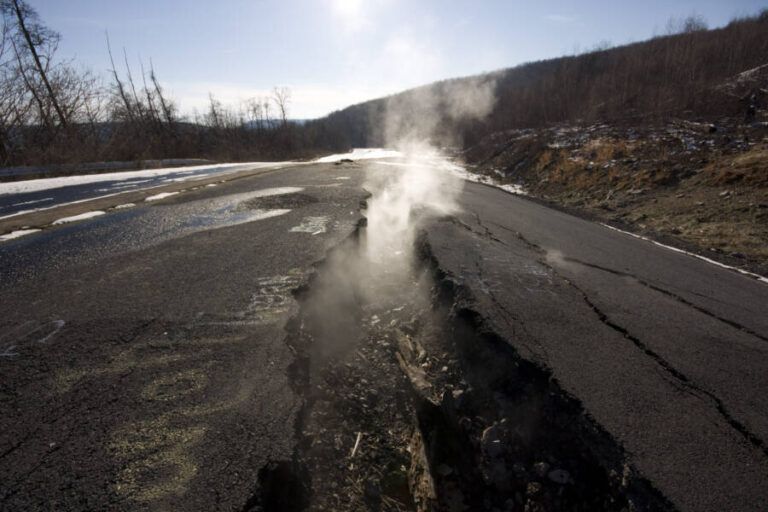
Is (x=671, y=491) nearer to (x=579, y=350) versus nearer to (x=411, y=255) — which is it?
(x=579, y=350)

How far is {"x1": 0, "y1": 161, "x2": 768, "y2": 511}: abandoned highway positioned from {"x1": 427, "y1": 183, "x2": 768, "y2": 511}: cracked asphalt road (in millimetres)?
15

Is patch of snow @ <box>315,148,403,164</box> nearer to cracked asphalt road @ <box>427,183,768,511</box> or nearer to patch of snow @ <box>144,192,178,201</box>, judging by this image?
patch of snow @ <box>144,192,178,201</box>

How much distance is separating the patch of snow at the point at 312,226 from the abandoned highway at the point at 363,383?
602 millimetres

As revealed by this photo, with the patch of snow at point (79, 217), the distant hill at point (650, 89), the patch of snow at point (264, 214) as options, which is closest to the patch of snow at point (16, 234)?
the patch of snow at point (79, 217)

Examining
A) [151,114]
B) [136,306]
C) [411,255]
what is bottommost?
[411,255]

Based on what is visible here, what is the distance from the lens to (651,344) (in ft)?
8.79

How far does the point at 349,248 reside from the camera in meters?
4.55

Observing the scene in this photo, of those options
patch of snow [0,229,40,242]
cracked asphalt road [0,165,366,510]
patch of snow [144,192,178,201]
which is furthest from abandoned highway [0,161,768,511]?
patch of snow [144,192,178,201]

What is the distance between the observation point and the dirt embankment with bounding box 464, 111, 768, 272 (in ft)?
22.2

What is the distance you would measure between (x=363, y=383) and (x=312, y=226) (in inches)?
112

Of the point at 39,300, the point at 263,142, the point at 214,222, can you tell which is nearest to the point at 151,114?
the point at 263,142

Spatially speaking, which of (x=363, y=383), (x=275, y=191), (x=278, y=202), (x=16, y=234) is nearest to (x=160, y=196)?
(x=275, y=191)

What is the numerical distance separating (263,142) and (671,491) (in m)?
51.4

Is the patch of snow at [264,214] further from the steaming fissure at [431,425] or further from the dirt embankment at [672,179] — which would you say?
the dirt embankment at [672,179]
